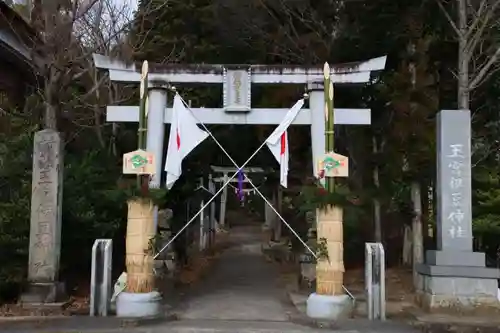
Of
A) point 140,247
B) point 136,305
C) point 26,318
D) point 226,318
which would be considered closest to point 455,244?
point 226,318

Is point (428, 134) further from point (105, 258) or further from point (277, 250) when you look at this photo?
point (277, 250)

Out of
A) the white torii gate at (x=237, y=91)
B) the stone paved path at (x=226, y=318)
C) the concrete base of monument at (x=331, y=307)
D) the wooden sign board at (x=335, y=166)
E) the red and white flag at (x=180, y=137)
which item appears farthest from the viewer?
the white torii gate at (x=237, y=91)

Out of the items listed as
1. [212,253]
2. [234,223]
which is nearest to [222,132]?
[212,253]

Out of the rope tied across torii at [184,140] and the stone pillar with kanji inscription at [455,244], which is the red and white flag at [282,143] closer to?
the rope tied across torii at [184,140]

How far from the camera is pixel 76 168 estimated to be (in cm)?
1448

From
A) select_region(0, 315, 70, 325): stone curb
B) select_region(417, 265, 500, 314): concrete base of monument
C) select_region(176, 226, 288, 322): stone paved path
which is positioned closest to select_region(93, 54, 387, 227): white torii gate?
select_region(176, 226, 288, 322): stone paved path

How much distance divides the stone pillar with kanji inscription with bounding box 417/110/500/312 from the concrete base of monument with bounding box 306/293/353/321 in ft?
6.99

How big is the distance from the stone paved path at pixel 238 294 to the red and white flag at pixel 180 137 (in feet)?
9.36

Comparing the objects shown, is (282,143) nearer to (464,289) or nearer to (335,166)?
(335,166)

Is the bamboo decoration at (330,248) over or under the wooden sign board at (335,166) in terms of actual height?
under

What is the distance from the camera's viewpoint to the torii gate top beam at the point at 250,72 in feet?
42.7

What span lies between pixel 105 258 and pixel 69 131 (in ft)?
27.4

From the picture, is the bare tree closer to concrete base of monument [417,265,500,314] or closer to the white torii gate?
the white torii gate

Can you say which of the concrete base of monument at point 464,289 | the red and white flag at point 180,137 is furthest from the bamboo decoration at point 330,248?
the red and white flag at point 180,137
